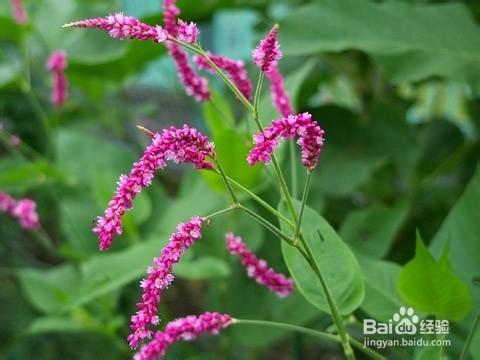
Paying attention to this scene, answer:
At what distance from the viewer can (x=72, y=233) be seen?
1181 millimetres

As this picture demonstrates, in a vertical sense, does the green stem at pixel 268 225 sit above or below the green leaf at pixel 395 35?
above

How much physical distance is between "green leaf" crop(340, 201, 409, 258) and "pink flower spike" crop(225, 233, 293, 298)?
0.33 m

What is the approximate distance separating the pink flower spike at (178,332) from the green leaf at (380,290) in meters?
0.25

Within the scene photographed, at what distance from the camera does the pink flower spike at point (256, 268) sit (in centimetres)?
62

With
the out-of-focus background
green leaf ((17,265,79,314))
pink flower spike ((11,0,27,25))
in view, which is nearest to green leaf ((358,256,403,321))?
the out-of-focus background

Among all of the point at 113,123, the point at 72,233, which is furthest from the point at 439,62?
the point at 113,123

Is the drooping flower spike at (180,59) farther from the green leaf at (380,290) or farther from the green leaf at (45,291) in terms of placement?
the green leaf at (45,291)

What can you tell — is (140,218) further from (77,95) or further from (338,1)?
(77,95)

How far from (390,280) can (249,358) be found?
2.10 feet

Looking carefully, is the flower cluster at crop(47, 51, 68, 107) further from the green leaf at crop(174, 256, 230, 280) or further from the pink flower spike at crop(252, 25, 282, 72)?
the pink flower spike at crop(252, 25, 282, 72)

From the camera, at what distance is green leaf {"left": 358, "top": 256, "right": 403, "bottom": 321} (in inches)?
28.5

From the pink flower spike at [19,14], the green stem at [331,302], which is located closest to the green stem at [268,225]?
the green stem at [331,302]

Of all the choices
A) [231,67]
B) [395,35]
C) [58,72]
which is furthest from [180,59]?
[58,72]

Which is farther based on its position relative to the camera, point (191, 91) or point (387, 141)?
point (387, 141)
